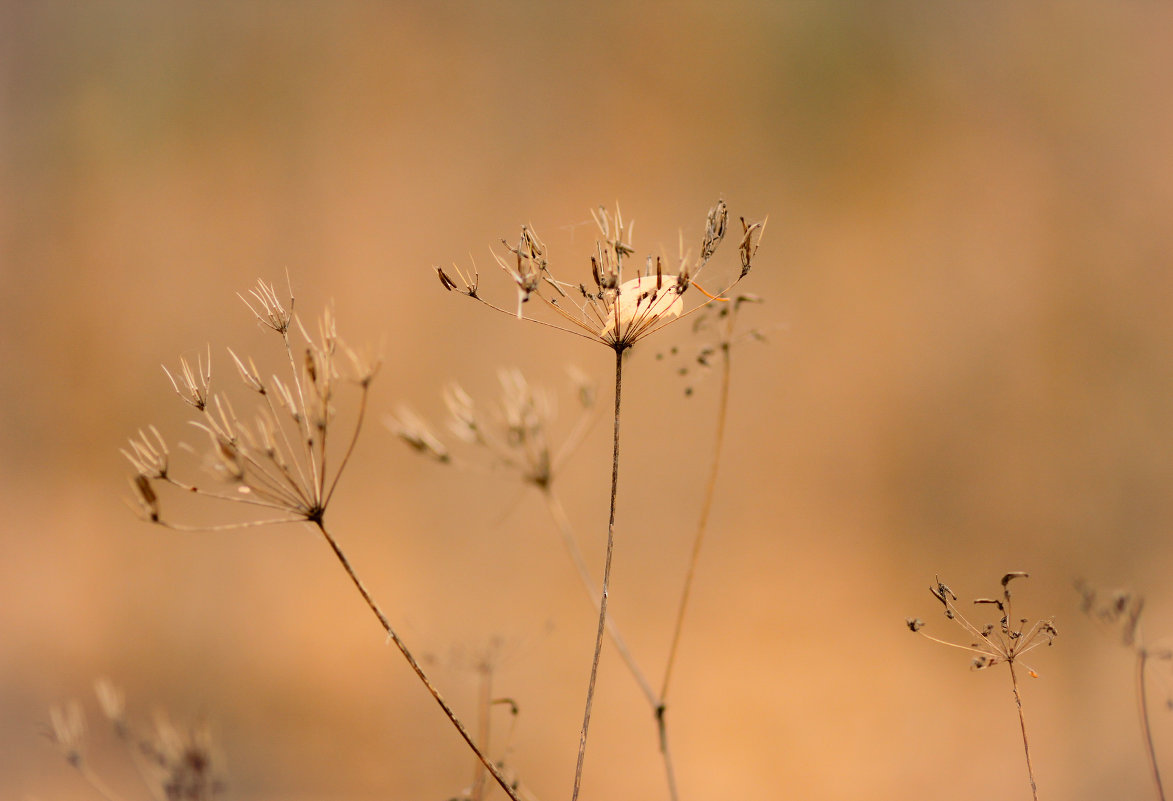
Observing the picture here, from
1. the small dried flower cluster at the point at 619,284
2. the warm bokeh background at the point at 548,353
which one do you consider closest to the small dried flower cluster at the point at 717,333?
the small dried flower cluster at the point at 619,284

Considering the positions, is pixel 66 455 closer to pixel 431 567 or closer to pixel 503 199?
pixel 431 567

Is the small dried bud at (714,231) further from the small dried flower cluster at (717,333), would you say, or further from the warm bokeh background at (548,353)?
the warm bokeh background at (548,353)

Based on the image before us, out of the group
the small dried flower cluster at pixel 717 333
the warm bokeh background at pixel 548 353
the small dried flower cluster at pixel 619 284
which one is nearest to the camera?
the small dried flower cluster at pixel 619 284

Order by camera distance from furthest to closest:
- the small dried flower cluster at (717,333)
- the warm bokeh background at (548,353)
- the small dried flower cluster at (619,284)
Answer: the warm bokeh background at (548,353) → the small dried flower cluster at (717,333) → the small dried flower cluster at (619,284)

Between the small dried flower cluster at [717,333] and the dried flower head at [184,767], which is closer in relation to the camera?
the dried flower head at [184,767]

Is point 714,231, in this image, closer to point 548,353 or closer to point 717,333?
point 717,333

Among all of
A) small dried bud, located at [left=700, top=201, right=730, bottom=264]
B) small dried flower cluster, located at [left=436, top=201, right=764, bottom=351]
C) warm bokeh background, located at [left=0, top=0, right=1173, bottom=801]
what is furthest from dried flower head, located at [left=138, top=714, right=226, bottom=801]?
warm bokeh background, located at [left=0, top=0, right=1173, bottom=801]

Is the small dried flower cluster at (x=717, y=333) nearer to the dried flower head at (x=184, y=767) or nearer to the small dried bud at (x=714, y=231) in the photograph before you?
the small dried bud at (x=714, y=231)

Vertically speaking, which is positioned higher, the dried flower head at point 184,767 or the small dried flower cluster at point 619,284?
the small dried flower cluster at point 619,284

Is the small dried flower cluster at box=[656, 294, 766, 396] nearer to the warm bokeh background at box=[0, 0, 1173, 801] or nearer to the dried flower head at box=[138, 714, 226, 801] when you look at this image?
the dried flower head at box=[138, 714, 226, 801]
